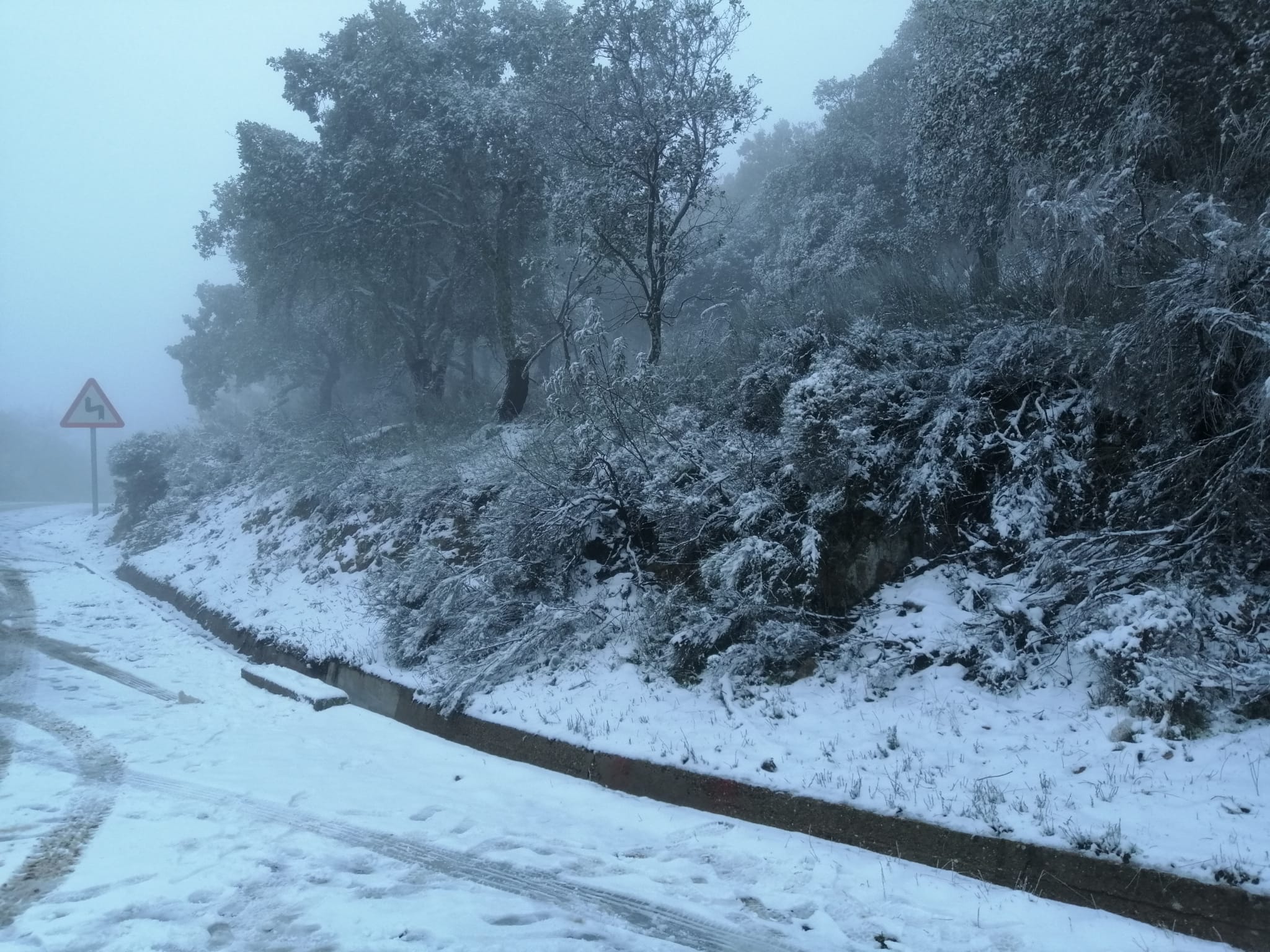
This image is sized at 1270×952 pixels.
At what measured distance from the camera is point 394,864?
4.41m

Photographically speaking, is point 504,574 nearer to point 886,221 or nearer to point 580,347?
point 580,347

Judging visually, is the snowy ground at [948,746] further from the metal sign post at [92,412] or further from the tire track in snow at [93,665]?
the metal sign post at [92,412]

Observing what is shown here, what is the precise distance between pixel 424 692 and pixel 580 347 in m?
4.37

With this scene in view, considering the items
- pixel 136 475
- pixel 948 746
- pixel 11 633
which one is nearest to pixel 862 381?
pixel 948 746

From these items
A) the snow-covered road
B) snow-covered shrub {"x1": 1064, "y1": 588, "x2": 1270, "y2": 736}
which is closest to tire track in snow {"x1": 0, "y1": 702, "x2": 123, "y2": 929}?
the snow-covered road

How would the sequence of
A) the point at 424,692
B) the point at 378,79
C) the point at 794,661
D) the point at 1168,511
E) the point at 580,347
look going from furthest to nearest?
the point at 378,79
the point at 580,347
the point at 424,692
the point at 794,661
the point at 1168,511

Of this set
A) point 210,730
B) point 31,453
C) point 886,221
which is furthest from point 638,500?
point 31,453

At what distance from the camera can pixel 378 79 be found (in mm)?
17047

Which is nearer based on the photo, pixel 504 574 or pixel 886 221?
pixel 504 574

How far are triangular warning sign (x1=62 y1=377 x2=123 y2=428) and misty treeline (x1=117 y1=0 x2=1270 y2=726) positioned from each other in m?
5.93

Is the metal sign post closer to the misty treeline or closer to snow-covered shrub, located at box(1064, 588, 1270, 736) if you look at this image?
the misty treeline

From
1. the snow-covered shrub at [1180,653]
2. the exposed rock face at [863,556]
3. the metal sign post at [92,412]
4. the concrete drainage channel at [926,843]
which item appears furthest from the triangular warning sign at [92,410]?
the snow-covered shrub at [1180,653]

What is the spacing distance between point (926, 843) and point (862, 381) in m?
4.16

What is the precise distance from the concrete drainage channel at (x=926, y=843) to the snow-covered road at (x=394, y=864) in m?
0.10
